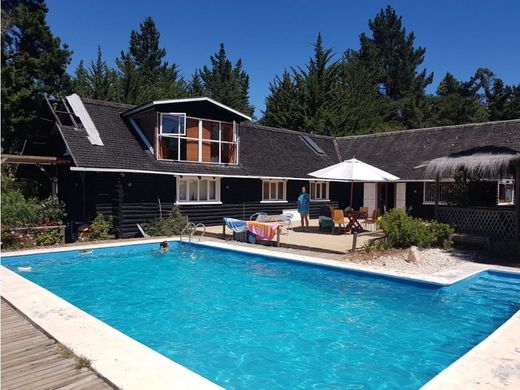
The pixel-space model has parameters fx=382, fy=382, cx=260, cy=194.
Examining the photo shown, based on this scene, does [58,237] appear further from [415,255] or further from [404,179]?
[404,179]

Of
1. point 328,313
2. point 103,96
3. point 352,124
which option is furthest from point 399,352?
point 352,124

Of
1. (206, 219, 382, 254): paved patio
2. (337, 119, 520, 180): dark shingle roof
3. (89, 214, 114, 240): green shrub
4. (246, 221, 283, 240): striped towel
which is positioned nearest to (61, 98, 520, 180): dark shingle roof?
(337, 119, 520, 180): dark shingle roof

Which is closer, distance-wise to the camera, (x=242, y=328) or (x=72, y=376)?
(x=72, y=376)

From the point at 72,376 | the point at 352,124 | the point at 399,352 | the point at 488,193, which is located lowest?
the point at 399,352

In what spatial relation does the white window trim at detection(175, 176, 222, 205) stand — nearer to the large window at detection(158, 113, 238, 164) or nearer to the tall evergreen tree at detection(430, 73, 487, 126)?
the large window at detection(158, 113, 238, 164)

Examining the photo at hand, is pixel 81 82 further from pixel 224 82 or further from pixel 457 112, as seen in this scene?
pixel 457 112

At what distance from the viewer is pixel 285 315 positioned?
758 cm

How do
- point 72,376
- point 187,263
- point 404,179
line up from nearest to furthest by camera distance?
point 72,376, point 187,263, point 404,179

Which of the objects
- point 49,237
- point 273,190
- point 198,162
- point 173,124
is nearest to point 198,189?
point 198,162

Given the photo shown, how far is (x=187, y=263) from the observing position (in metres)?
12.1

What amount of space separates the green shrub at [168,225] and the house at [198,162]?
0.40 metres

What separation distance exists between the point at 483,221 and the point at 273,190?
1137 cm

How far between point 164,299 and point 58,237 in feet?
23.2

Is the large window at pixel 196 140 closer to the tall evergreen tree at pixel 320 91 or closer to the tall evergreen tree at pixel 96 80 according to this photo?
the tall evergreen tree at pixel 96 80
